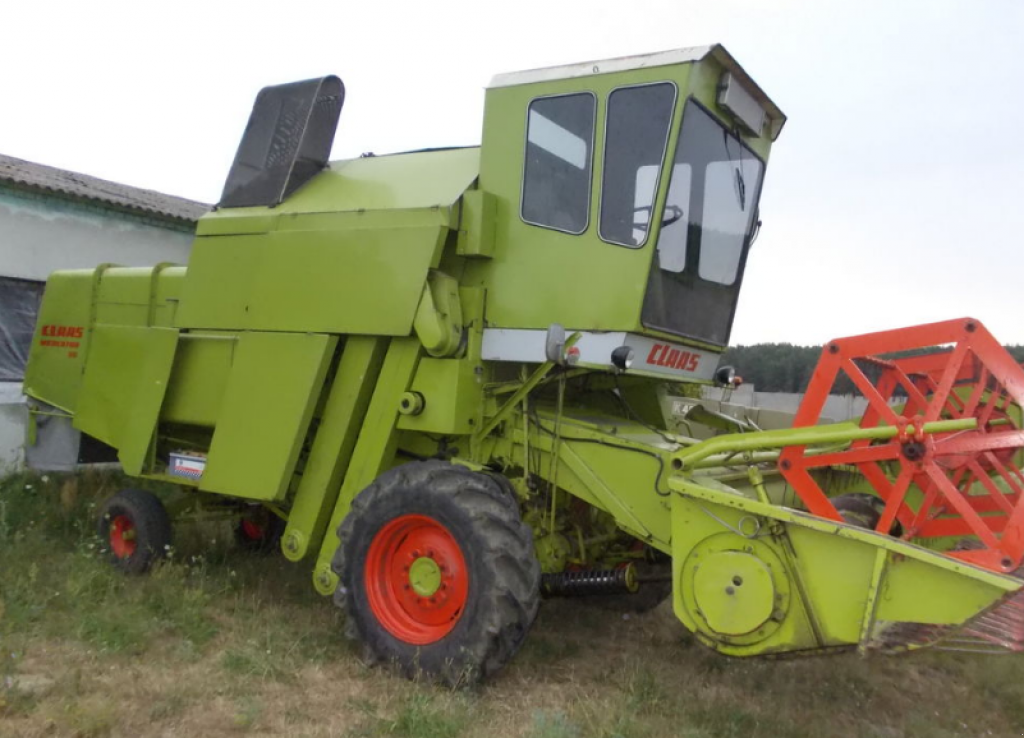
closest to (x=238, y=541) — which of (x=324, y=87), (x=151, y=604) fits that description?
(x=151, y=604)

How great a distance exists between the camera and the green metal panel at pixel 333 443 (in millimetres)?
4992

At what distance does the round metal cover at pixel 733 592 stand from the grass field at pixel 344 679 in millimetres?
512

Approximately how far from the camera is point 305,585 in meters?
5.97

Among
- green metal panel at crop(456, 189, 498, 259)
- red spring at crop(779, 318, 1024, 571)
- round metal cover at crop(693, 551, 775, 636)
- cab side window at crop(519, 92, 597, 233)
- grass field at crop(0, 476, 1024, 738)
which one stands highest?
cab side window at crop(519, 92, 597, 233)

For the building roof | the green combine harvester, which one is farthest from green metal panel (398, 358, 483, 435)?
the building roof

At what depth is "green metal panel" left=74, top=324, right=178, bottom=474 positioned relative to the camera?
19.3ft

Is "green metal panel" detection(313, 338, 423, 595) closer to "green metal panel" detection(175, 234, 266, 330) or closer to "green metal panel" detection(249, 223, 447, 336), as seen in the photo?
"green metal panel" detection(249, 223, 447, 336)

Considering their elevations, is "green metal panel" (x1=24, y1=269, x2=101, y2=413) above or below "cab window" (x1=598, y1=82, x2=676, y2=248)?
below

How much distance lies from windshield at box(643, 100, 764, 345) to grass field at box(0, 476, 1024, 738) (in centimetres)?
193

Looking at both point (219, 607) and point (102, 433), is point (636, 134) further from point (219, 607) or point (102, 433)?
point (102, 433)

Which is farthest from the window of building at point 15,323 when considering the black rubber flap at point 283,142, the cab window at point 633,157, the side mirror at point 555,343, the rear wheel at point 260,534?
the cab window at point 633,157

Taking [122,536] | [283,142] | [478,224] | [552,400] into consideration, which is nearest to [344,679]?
[552,400]

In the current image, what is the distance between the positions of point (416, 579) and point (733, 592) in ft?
5.34

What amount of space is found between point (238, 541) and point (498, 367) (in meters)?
3.38
